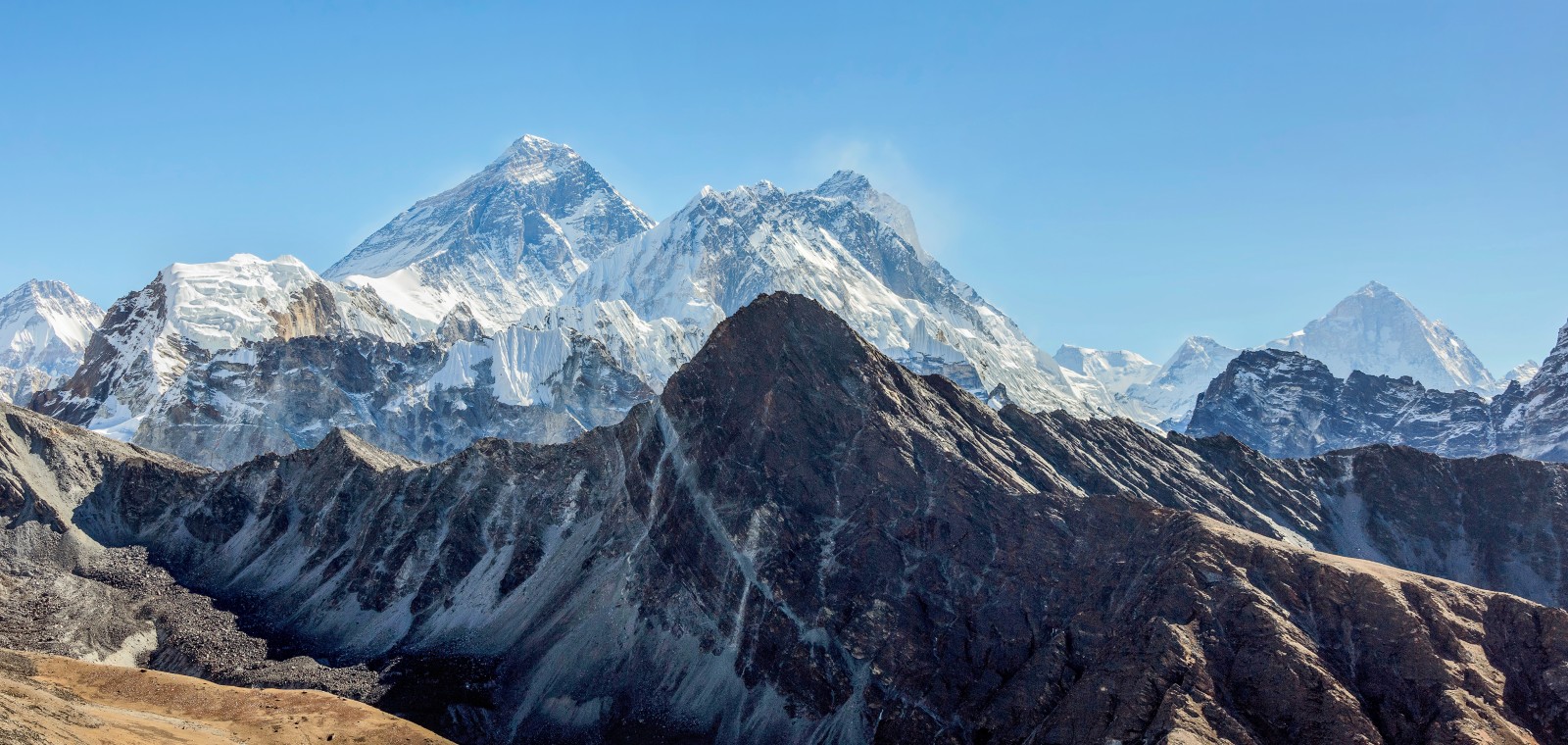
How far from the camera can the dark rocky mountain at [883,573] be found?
9544 centimetres

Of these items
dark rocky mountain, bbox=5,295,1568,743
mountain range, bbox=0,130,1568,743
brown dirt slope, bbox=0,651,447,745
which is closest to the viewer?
dark rocky mountain, bbox=5,295,1568,743

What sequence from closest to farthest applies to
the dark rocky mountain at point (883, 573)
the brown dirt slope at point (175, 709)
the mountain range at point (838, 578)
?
the dark rocky mountain at point (883, 573) → the mountain range at point (838, 578) → the brown dirt slope at point (175, 709)

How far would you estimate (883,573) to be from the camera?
424ft

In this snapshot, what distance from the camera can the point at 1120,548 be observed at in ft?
402

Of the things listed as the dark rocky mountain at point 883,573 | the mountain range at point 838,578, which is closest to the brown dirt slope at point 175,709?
the mountain range at point 838,578

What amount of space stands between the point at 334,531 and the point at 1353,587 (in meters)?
150

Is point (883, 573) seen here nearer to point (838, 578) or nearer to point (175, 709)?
point (838, 578)

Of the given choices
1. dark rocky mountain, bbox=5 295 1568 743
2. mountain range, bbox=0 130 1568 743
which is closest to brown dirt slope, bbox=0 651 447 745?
mountain range, bbox=0 130 1568 743

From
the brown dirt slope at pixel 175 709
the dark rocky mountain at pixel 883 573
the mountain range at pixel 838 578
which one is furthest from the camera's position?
the brown dirt slope at pixel 175 709

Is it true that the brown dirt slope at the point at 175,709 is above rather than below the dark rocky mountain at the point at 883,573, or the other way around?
below

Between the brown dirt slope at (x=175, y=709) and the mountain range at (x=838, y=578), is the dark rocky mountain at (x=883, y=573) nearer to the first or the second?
the mountain range at (x=838, y=578)

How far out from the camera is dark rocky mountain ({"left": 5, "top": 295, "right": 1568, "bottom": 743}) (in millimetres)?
95438

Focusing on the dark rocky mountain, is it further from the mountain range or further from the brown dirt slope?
the brown dirt slope

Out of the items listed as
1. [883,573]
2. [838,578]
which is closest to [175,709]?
[838,578]
